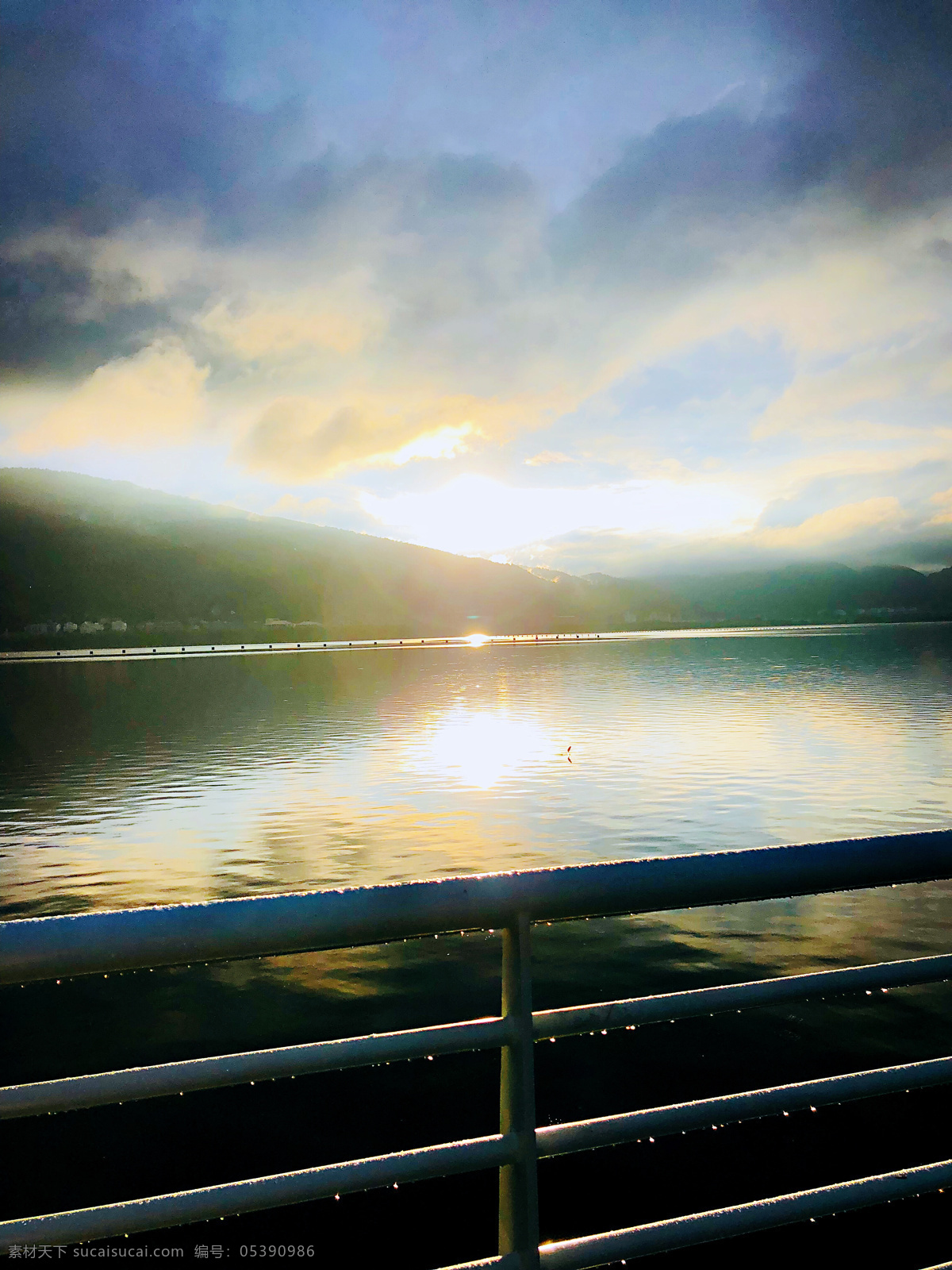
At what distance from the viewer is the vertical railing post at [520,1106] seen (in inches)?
78.4

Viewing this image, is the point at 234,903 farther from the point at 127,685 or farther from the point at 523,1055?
the point at 127,685

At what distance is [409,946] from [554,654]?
549 ft

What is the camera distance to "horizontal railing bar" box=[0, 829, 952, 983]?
5.58 feet

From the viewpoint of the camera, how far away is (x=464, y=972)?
13820 mm

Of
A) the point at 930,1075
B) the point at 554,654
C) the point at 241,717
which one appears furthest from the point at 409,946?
the point at 554,654

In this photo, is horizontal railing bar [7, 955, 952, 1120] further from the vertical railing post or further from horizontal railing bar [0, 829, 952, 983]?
horizontal railing bar [0, 829, 952, 983]

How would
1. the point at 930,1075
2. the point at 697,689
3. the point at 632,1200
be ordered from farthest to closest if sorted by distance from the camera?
1. the point at 697,689
2. the point at 632,1200
3. the point at 930,1075

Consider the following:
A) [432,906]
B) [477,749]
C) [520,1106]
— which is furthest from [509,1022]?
[477,749]

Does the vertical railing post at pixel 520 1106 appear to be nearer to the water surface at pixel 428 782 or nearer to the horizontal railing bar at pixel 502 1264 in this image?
the horizontal railing bar at pixel 502 1264

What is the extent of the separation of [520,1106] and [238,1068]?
582 mm

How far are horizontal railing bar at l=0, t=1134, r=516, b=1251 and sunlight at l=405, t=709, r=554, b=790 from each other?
1262 inches

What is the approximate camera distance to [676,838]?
23031mm

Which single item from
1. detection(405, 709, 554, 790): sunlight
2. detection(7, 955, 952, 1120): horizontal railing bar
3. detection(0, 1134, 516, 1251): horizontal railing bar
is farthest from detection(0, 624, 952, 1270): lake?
detection(0, 1134, 516, 1251): horizontal railing bar

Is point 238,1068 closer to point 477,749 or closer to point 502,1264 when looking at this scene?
point 502,1264
